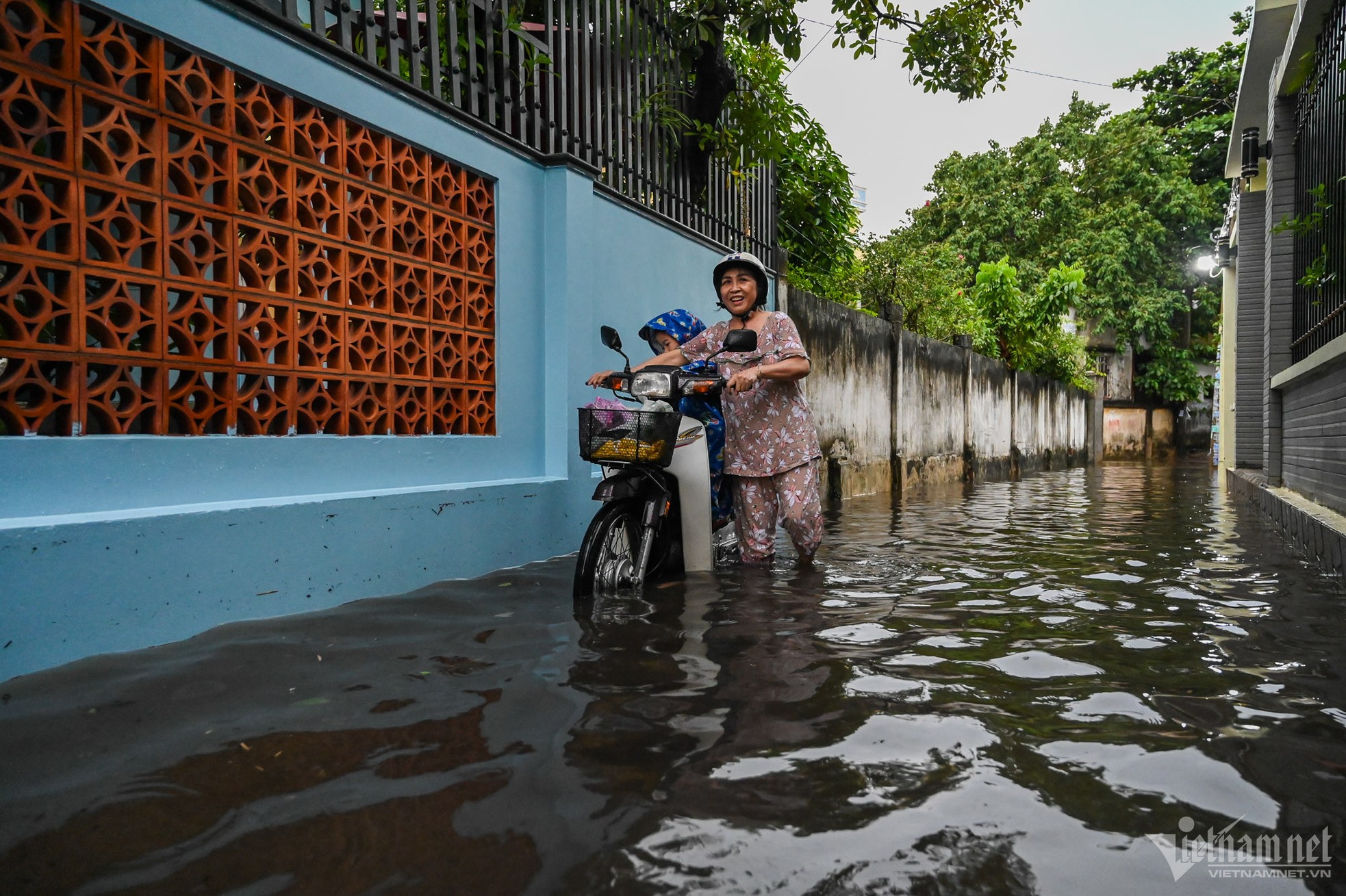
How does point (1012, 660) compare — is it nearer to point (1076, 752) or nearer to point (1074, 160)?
point (1076, 752)

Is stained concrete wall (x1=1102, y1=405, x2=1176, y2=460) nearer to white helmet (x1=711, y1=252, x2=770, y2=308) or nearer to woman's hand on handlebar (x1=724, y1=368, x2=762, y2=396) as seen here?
white helmet (x1=711, y1=252, x2=770, y2=308)

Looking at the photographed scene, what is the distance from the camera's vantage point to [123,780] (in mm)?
2072

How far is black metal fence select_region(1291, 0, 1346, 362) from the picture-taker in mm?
5887

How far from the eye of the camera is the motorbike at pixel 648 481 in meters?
4.05

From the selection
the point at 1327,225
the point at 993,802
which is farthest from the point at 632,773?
the point at 1327,225

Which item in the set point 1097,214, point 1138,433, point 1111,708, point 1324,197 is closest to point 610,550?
point 1111,708

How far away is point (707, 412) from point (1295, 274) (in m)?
6.15

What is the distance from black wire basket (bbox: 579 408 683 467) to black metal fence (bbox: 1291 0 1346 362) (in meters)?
4.34

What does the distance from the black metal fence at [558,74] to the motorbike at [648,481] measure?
198 centimetres

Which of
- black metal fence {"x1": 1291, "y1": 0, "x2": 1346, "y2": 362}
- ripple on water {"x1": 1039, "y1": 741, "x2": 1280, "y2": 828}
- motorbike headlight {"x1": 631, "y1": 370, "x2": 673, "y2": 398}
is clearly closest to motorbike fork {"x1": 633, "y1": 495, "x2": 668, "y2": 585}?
motorbike headlight {"x1": 631, "y1": 370, "x2": 673, "y2": 398}

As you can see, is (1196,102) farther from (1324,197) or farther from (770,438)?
(770,438)

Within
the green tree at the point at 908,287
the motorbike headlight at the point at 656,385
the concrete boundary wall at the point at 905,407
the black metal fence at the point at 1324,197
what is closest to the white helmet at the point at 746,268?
the motorbike headlight at the point at 656,385

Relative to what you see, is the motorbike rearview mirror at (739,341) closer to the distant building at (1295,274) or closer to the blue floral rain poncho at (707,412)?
the blue floral rain poncho at (707,412)

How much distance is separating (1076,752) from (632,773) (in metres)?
1.09
